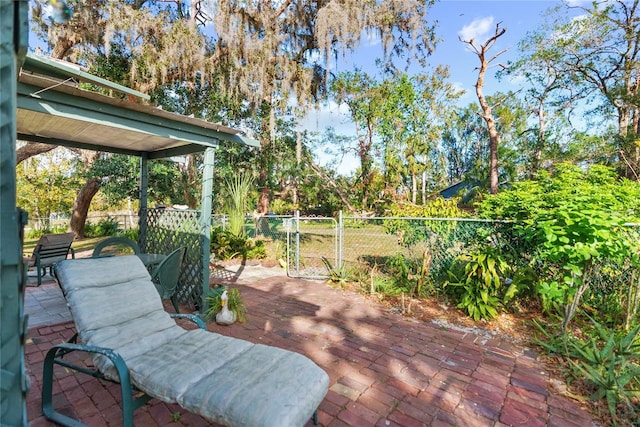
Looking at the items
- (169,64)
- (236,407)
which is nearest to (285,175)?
(169,64)

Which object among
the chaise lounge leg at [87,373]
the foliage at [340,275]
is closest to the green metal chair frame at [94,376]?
the chaise lounge leg at [87,373]

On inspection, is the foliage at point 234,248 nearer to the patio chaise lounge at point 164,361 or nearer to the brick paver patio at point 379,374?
the brick paver patio at point 379,374

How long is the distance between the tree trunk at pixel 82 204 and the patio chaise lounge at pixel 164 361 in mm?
9589

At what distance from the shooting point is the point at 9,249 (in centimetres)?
77

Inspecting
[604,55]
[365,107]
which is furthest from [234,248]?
[604,55]

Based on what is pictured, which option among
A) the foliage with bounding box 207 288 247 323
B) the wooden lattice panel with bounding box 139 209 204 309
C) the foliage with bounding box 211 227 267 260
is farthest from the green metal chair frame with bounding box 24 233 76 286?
the foliage with bounding box 207 288 247 323

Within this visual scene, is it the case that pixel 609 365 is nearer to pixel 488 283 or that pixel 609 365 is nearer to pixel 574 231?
pixel 574 231

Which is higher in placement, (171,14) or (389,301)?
(171,14)

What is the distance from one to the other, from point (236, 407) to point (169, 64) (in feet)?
30.6

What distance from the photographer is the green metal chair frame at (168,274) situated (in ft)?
10.6

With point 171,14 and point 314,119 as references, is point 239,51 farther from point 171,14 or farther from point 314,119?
point 314,119

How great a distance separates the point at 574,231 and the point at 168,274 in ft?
13.9

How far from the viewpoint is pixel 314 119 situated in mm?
10266

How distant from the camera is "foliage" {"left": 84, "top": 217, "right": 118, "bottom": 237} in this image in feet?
41.3
